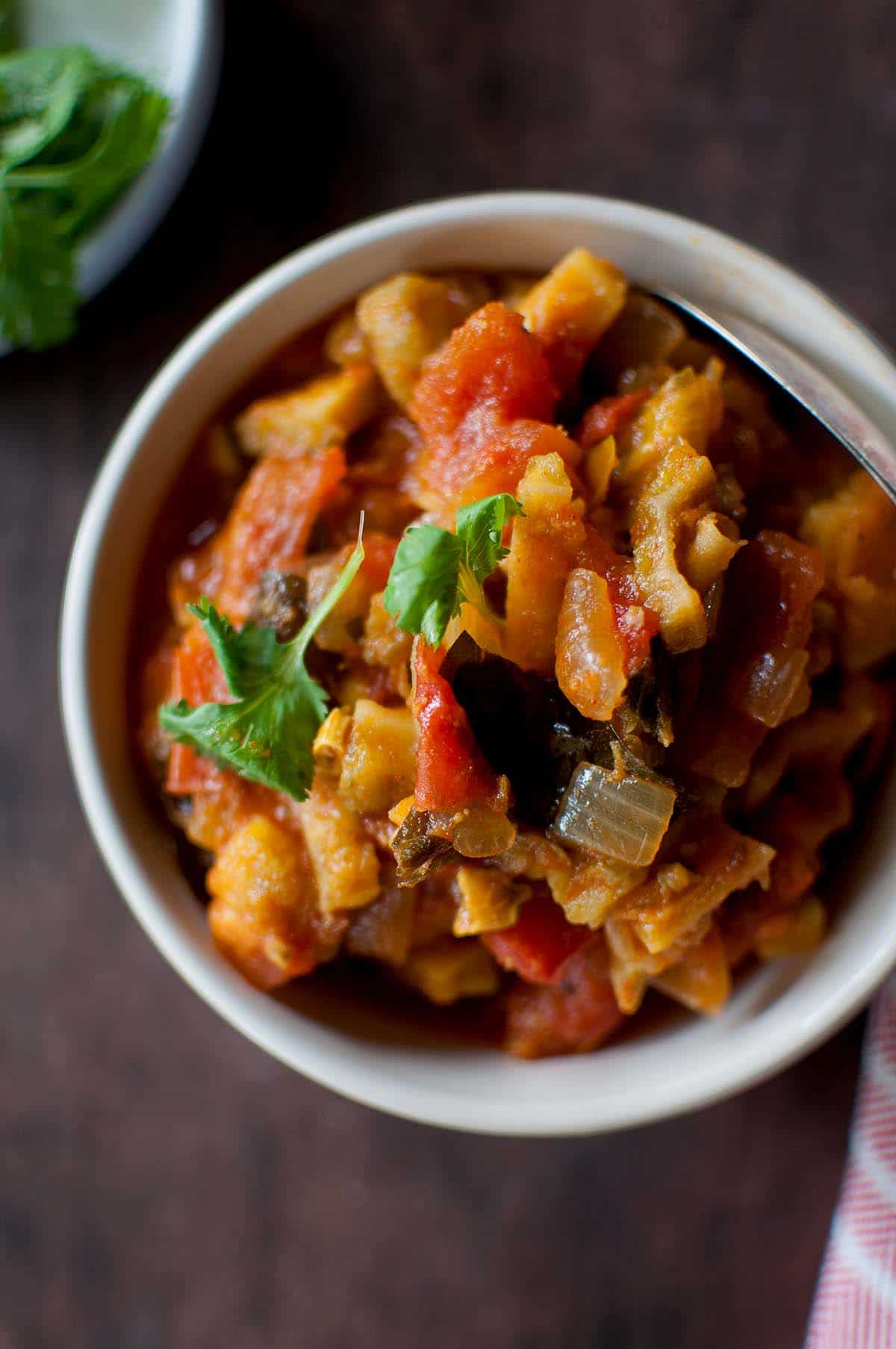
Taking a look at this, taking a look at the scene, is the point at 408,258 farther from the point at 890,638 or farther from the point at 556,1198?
the point at 556,1198

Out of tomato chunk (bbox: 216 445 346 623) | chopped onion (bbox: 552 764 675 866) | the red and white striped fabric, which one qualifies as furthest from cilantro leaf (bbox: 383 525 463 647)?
the red and white striped fabric

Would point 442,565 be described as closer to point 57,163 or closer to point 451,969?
point 451,969

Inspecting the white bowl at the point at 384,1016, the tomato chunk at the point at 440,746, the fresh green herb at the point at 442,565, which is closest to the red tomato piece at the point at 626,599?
the fresh green herb at the point at 442,565

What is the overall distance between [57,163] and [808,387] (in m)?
1.85

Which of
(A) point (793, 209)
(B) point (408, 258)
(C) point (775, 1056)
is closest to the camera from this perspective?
(C) point (775, 1056)

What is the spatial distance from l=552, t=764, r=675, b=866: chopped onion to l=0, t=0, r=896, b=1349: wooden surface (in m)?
1.28

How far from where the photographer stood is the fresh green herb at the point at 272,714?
1.98 m

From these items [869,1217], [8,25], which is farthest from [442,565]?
[8,25]

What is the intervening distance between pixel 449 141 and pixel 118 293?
0.87m

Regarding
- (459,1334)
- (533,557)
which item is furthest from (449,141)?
(459,1334)

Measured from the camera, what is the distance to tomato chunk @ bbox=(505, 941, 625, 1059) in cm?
218

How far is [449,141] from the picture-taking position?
2861mm

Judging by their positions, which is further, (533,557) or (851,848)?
(851,848)

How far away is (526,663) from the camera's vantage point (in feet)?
6.15
